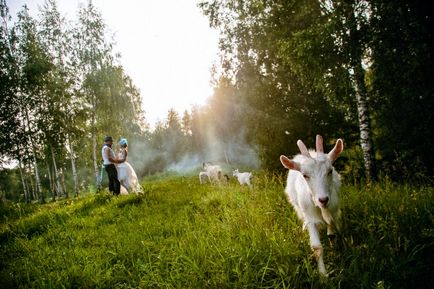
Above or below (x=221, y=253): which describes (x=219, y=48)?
above

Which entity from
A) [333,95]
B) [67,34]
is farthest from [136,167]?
[333,95]

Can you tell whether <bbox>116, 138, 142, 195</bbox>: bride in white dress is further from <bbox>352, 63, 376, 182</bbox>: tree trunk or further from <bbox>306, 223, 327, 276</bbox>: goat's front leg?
<bbox>306, 223, 327, 276</bbox>: goat's front leg

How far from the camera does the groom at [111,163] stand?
33.8ft

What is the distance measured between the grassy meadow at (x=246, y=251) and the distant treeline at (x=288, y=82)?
2.19 meters

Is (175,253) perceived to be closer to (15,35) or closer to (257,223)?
(257,223)

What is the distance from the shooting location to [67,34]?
84.6ft

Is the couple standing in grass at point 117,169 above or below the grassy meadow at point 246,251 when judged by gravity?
above

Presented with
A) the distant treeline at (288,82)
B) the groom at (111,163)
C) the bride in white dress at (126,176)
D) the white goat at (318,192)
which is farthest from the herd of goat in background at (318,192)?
the bride in white dress at (126,176)

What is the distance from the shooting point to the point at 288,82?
13.4 meters

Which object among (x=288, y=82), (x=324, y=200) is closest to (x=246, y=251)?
(x=324, y=200)

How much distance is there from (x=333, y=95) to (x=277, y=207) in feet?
18.3

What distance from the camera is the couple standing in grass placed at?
33.9 ft

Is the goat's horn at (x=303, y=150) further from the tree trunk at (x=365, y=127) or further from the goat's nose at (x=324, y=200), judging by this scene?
the tree trunk at (x=365, y=127)

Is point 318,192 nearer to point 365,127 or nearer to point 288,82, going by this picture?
point 365,127
